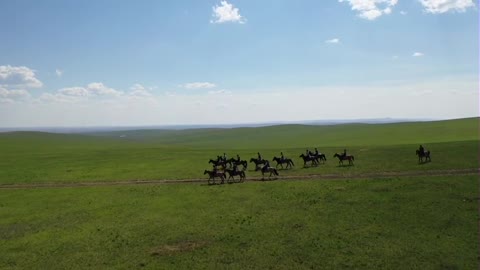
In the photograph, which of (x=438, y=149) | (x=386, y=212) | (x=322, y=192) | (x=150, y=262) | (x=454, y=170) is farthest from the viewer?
(x=438, y=149)

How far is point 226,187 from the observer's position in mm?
35094

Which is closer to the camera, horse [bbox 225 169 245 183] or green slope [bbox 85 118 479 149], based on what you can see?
horse [bbox 225 169 245 183]

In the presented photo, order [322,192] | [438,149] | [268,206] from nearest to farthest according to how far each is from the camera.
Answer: [268,206], [322,192], [438,149]

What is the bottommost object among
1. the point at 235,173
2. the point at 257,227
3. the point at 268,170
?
the point at 257,227

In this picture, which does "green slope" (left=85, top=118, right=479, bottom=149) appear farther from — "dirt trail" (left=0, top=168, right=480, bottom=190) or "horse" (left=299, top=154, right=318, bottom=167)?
"dirt trail" (left=0, top=168, right=480, bottom=190)

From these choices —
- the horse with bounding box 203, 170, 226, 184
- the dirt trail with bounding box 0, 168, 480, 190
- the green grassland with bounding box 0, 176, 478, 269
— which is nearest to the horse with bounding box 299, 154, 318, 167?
the dirt trail with bounding box 0, 168, 480, 190

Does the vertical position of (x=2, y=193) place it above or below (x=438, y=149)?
below

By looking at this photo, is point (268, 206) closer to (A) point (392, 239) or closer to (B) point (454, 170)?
(A) point (392, 239)

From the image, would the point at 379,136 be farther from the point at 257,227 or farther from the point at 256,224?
the point at 257,227

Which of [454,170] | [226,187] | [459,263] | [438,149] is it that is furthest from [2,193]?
[438,149]

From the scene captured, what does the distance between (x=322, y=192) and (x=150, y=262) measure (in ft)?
53.7

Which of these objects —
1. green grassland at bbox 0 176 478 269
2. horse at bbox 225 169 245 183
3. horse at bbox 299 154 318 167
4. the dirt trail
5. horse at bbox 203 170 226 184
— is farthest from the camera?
horse at bbox 299 154 318 167

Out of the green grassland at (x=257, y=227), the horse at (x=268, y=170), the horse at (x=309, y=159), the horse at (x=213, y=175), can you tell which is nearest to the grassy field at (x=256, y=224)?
the green grassland at (x=257, y=227)

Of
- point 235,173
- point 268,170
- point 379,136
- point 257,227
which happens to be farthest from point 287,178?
point 379,136
